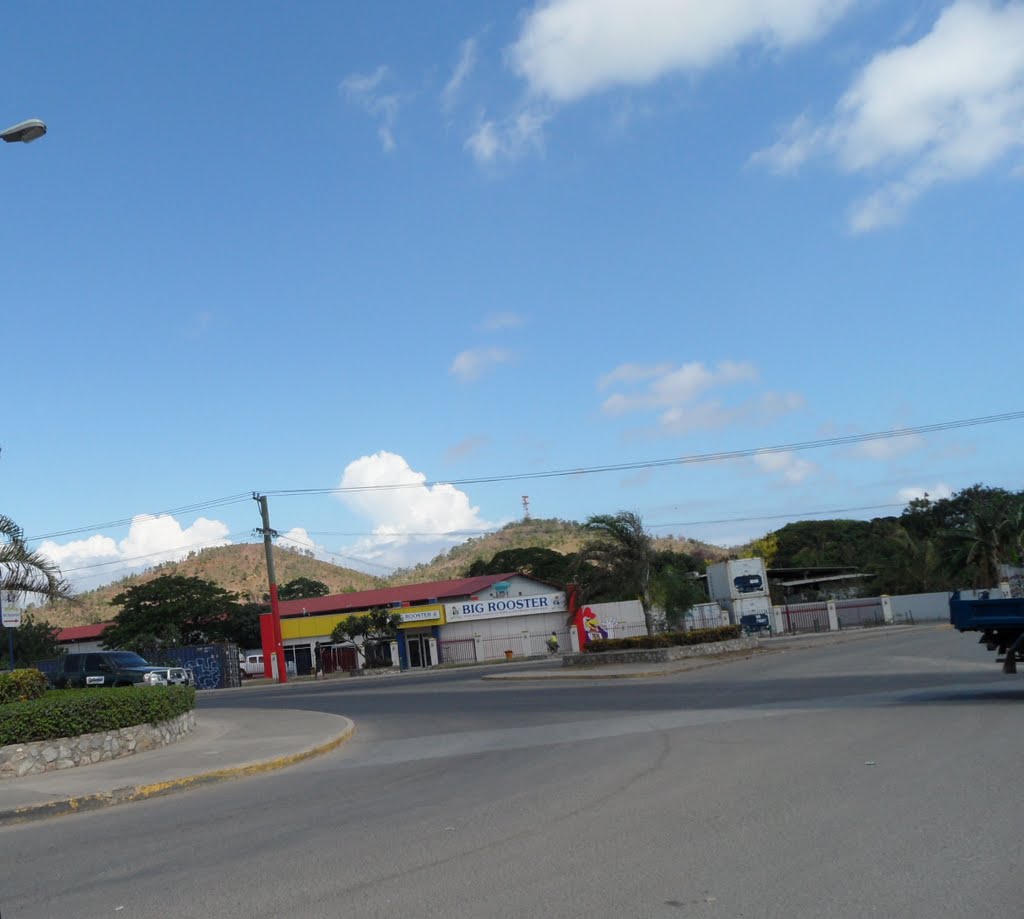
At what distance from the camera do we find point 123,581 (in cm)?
12688

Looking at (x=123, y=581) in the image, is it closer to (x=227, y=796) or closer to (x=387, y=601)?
(x=387, y=601)

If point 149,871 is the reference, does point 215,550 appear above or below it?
above

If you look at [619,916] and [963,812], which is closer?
[619,916]

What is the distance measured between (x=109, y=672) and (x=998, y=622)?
76.4 feet

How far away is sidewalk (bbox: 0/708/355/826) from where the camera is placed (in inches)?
457

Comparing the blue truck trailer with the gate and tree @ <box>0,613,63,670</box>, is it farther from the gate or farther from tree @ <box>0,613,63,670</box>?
tree @ <box>0,613,63,670</box>

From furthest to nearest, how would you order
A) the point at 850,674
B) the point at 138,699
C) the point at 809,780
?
the point at 850,674 → the point at 138,699 → the point at 809,780

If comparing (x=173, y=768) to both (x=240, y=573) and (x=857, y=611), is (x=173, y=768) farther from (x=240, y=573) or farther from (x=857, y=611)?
(x=240, y=573)

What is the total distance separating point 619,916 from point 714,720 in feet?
32.0

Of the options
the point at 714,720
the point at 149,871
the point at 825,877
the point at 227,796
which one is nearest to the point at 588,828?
the point at 825,877

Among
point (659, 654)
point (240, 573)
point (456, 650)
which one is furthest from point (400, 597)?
point (240, 573)

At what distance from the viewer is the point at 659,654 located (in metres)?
31.9

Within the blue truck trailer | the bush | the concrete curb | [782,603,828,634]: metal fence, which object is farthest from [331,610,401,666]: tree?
the blue truck trailer

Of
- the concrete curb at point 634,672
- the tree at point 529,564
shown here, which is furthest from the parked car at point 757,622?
the tree at point 529,564
